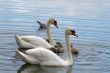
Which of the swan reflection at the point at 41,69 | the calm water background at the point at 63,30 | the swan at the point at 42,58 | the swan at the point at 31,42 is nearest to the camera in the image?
the swan reflection at the point at 41,69

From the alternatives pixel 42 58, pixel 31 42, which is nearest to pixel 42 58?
pixel 42 58

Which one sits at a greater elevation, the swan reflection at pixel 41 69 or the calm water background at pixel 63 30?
the swan reflection at pixel 41 69

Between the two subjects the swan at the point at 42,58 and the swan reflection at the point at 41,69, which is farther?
the swan at the point at 42,58

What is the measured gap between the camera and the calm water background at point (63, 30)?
1531 cm

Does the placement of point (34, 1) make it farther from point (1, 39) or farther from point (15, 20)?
point (1, 39)

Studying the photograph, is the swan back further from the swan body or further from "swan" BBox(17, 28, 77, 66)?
the swan body

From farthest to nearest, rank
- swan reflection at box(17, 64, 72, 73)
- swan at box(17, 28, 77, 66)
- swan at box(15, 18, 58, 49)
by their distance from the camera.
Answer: swan at box(15, 18, 58, 49), swan at box(17, 28, 77, 66), swan reflection at box(17, 64, 72, 73)

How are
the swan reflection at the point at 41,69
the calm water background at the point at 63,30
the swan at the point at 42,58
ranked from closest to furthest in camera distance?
the swan reflection at the point at 41,69, the calm water background at the point at 63,30, the swan at the point at 42,58

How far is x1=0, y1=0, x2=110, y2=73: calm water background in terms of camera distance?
15312 mm

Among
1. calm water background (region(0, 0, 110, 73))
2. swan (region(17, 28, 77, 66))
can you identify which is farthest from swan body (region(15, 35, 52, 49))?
swan (region(17, 28, 77, 66))

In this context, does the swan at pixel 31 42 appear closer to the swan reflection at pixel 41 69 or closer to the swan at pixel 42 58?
the swan at pixel 42 58

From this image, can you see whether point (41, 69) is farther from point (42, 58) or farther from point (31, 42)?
point (31, 42)

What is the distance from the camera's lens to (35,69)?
15.2 metres

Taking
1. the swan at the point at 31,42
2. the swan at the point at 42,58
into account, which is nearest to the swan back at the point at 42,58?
the swan at the point at 42,58
